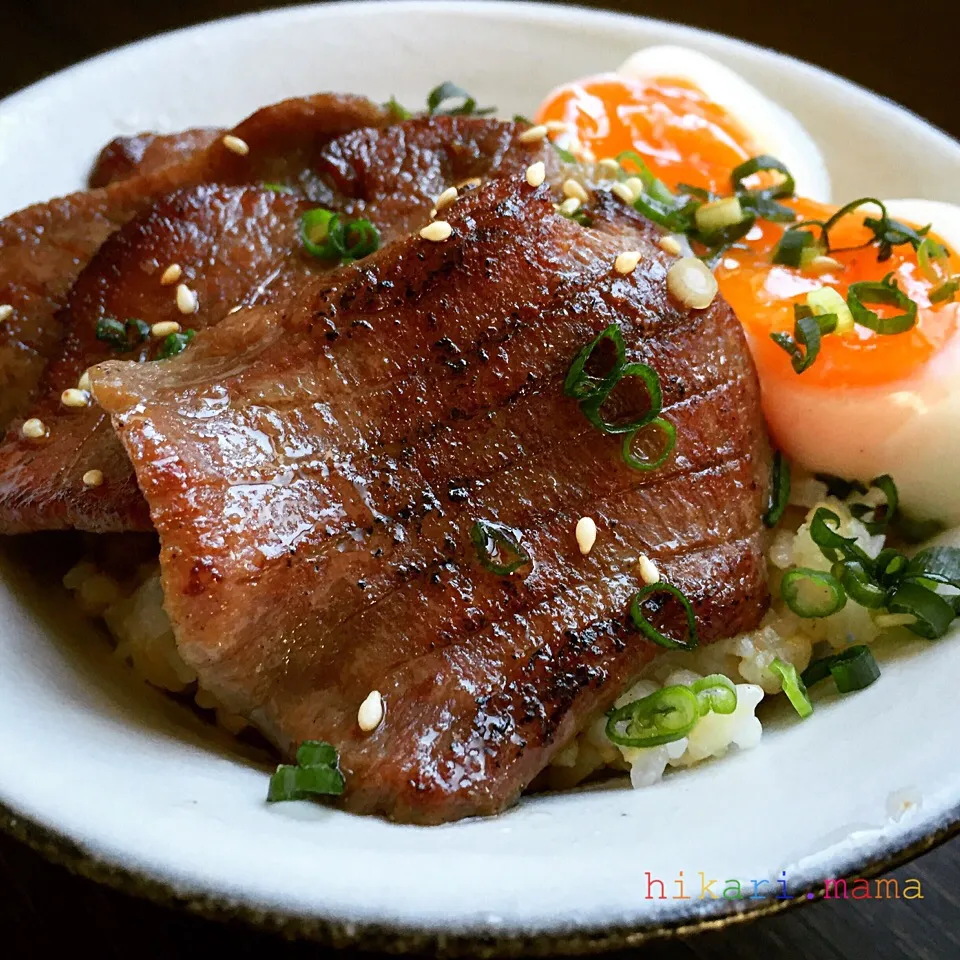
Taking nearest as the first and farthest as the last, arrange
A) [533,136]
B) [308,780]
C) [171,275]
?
1. [308,780]
2. [171,275]
3. [533,136]

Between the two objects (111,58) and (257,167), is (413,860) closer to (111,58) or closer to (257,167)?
(257,167)

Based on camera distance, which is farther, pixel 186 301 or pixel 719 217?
pixel 719 217

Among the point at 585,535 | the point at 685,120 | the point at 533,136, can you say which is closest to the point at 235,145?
the point at 533,136

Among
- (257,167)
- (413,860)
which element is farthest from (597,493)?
(257,167)

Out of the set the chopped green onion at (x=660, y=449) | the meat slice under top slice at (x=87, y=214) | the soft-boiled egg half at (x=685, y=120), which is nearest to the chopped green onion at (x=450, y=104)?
the soft-boiled egg half at (x=685, y=120)

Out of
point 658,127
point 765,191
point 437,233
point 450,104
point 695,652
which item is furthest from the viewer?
point 450,104

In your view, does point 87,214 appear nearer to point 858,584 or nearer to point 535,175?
point 535,175

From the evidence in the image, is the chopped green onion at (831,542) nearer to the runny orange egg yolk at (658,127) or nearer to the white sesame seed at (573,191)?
the white sesame seed at (573,191)
